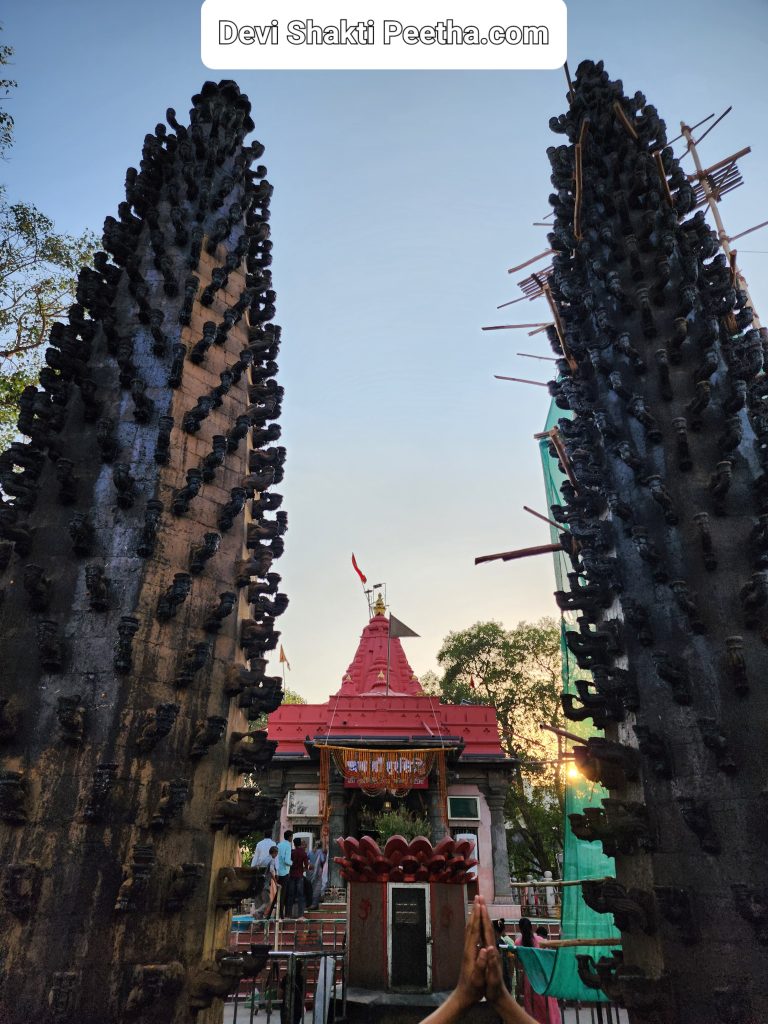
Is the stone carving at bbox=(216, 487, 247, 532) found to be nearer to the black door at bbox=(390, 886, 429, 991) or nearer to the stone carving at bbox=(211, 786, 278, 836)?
the stone carving at bbox=(211, 786, 278, 836)

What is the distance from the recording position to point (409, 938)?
10.7 meters

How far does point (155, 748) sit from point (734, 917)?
5.50 meters

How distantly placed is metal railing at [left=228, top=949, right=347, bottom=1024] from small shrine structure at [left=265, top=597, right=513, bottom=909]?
30.3 feet

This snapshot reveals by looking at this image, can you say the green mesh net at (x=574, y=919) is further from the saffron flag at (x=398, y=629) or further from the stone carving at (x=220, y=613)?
the saffron flag at (x=398, y=629)

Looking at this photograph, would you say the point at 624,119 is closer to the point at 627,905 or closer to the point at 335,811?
the point at 627,905

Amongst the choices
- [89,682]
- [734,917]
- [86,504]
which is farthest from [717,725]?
[86,504]

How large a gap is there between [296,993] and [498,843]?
14986 mm

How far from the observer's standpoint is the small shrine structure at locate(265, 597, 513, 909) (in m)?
21.2

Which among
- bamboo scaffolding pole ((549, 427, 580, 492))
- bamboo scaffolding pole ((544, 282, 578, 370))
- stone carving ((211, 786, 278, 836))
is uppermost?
bamboo scaffolding pole ((544, 282, 578, 370))

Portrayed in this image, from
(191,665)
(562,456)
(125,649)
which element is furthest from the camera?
(562,456)

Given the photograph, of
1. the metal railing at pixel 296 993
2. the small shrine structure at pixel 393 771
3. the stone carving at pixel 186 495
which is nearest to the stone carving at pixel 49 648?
the stone carving at pixel 186 495

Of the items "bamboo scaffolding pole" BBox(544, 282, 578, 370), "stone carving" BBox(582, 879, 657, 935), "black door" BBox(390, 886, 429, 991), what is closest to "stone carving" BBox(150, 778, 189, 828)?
"stone carving" BBox(582, 879, 657, 935)

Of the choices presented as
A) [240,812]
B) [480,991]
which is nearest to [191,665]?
[240,812]

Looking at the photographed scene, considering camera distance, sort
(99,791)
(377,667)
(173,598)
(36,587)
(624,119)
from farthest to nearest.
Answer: (377,667)
(624,119)
(173,598)
(36,587)
(99,791)
